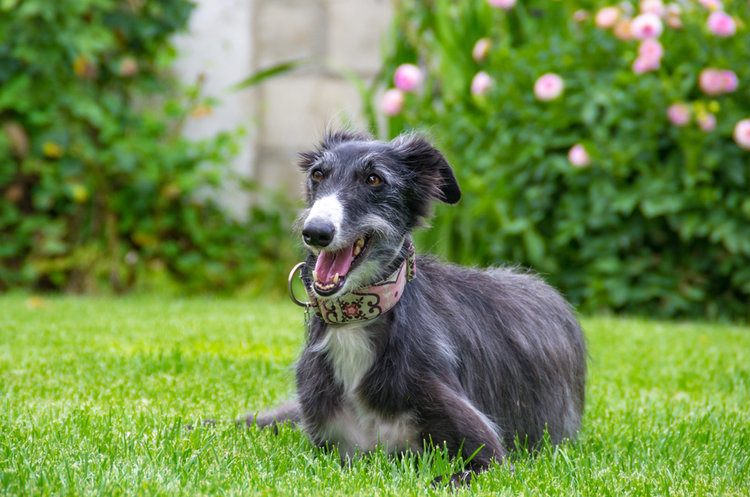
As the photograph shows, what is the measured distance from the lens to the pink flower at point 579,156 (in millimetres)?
7469

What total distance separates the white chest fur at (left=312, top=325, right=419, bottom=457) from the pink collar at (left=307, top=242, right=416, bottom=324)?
75 millimetres

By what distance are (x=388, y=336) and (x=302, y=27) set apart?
6744mm

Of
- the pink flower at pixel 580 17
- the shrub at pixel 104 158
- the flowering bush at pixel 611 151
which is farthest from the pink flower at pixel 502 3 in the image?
the shrub at pixel 104 158

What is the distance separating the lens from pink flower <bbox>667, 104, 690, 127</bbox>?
7.31 m

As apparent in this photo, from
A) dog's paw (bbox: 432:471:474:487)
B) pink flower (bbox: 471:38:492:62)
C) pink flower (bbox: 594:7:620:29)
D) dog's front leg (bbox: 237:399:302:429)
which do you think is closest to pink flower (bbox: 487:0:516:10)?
pink flower (bbox: 471:38:492:62)

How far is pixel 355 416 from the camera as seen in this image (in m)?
3.22

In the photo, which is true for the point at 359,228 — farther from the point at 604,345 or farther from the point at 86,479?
the point at 604,345

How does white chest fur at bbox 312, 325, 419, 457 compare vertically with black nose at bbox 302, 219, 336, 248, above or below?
below

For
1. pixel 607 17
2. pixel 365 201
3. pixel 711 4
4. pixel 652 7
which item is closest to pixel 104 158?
pixel 607 17

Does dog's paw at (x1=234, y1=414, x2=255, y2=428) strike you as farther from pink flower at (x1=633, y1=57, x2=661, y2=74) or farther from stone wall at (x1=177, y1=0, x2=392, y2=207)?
stone wall at (x1=177, y1=0, x2=392, y2=207)

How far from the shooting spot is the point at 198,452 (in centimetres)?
306

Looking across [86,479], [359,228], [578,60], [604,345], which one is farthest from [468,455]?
[578,60]

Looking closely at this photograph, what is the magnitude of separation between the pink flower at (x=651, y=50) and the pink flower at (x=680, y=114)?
40cm

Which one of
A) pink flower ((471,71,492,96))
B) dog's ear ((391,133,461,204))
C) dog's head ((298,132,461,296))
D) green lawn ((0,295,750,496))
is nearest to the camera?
green lawn ((0,295,750,496))
